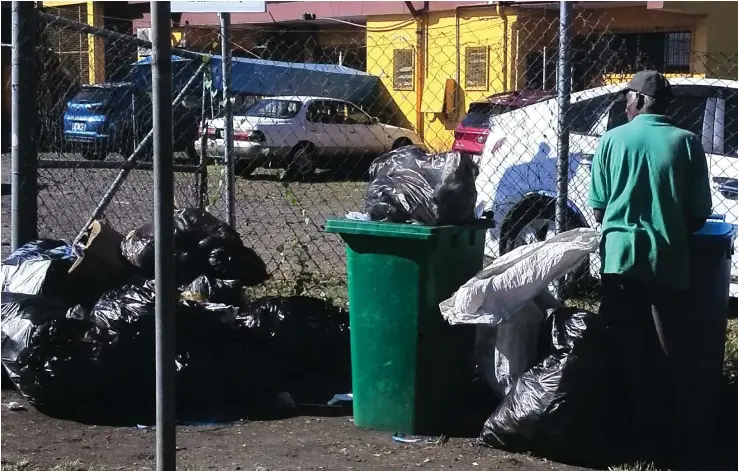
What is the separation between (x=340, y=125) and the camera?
16781 mm

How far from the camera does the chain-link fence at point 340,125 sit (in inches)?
291

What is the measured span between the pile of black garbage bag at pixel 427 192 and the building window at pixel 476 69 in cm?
1324

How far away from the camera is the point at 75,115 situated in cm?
1038

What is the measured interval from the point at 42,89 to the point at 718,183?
14.8ft

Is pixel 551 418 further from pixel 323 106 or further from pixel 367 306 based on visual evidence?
pixel 323 106

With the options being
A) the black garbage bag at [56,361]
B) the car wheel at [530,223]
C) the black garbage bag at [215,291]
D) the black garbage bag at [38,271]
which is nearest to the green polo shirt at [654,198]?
the black garbage bag at [215,291]

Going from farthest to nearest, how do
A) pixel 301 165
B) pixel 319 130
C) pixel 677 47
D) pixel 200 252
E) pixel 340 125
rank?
pixel 677 47
pixel 340 125
pixel 319 130
pixel 301 165
pixel 200 252

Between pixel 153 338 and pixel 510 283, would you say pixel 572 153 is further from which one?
pixel 153 338

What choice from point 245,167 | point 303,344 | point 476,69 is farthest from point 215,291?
point 476,69

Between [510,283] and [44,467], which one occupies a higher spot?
[510,283]

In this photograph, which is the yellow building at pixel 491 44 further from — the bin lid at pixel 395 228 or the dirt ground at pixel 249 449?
the dirt ground at pixel 249 449

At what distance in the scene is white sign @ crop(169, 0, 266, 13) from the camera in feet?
20.5

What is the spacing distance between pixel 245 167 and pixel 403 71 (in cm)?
643

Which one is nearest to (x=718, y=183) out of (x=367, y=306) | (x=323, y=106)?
(x=367, y=306)
